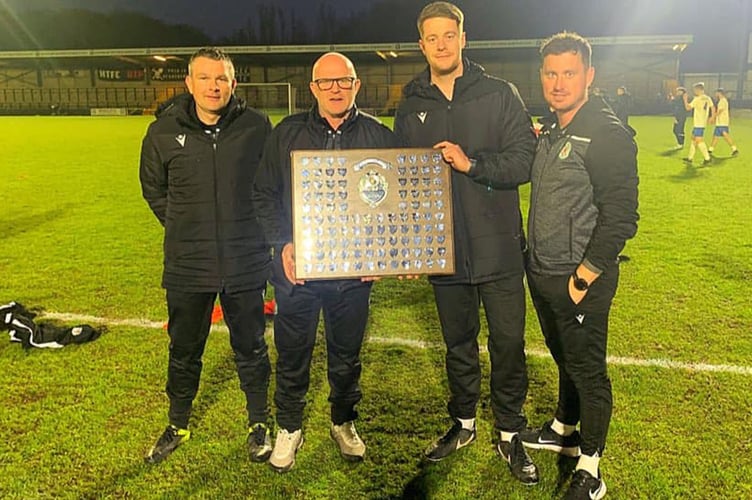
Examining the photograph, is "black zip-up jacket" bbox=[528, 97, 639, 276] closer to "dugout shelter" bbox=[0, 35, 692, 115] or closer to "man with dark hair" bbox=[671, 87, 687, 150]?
"man with dark hair" bbox=[671, 87, 687, 150]

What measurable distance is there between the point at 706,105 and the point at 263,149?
54.0 feet

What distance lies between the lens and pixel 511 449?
11.3 feet

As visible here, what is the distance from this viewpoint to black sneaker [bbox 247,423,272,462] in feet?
11.7

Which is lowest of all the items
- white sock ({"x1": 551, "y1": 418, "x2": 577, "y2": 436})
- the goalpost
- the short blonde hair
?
white sock ({"x1": 551, "y1": 418, "x2": 577, "y2": 436})

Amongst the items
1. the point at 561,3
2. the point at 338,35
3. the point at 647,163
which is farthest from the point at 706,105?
the point at 338,35

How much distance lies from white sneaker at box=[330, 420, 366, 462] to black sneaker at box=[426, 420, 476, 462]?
0.36 meters

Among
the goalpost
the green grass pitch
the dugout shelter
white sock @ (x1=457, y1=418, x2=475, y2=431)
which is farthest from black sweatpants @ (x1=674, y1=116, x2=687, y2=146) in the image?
the goalpost

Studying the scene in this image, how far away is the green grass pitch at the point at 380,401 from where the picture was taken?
336cm

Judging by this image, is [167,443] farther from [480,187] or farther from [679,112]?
[679,112]

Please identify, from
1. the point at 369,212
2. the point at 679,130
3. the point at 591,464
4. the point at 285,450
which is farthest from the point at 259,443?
the point at 679,130

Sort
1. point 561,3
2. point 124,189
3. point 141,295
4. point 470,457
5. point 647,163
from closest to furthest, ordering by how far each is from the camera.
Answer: point 470,457 < point 141,295 < point 124,189 < point 647,163 < point 561,3

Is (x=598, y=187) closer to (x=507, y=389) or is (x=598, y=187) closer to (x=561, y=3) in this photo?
(x=507, y=389)

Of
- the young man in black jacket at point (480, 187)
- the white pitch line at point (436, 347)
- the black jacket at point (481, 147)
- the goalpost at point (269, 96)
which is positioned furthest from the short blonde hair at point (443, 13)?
the goalpost at point (269, 96)

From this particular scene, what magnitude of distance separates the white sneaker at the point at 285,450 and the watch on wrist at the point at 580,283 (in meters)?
1.64
